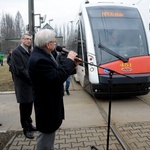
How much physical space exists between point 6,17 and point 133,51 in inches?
3004

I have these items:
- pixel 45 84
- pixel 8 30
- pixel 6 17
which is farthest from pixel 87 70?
pixel 6 17

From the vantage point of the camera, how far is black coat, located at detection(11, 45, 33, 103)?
470 centimetres

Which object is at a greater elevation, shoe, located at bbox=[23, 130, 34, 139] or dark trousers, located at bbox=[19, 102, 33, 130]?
dark trousers, located at bbox=[19, 102, 33, 130]

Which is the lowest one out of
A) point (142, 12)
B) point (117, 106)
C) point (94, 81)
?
point (117, 106)

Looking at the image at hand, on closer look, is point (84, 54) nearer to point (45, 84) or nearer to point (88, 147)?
point (88, 147)

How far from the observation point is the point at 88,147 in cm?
441

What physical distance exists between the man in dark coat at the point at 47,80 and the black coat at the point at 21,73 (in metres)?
1.77

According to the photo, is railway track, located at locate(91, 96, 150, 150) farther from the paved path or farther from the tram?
the tram

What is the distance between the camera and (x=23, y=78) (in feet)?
15.8

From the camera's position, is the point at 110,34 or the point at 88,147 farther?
the point at 110,34

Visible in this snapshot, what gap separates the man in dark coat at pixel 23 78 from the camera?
15.5 ft

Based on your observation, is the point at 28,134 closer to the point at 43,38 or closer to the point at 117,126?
the point at 117,126

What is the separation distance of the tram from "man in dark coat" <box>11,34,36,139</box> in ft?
9.29

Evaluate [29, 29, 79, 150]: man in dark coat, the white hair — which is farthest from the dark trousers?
the white hair
